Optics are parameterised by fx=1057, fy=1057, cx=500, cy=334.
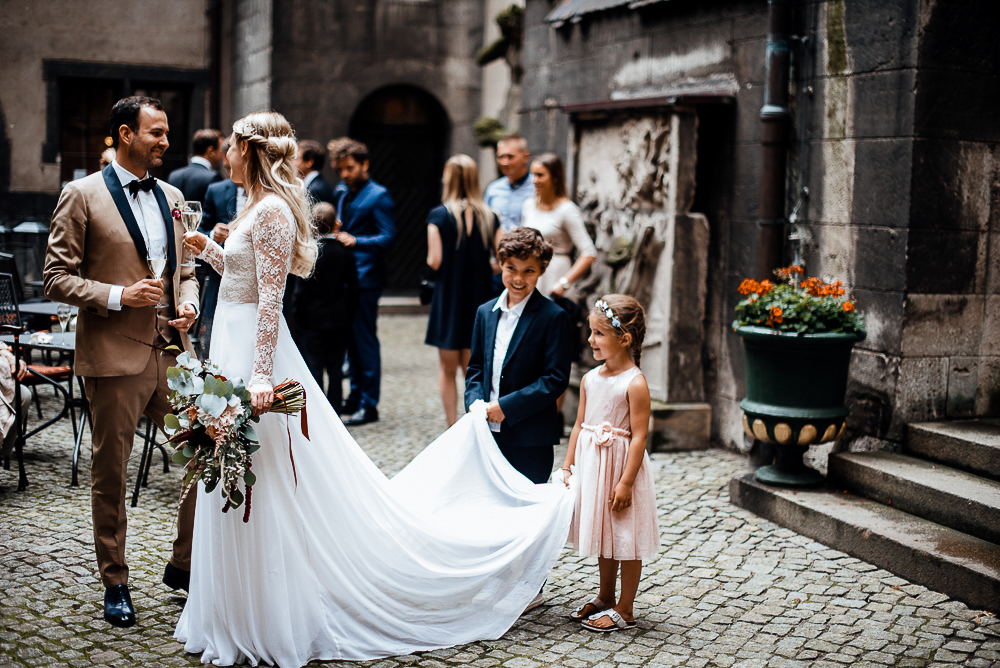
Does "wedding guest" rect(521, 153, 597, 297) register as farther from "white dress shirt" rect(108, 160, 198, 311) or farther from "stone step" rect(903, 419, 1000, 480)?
"white dress shirt" rect(108, 160, 198, 311)

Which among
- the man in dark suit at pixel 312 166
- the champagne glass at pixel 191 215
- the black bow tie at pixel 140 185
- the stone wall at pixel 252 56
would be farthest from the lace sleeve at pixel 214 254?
the stone wall at pixel 252 56

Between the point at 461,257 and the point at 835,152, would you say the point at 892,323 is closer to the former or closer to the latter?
the point at 835,152

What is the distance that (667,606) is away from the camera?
463 cm

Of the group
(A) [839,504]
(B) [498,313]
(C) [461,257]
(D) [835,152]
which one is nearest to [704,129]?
(D) [835,152]

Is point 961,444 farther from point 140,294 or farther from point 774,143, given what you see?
→ point 140,294

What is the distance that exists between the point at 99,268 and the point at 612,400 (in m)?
2.14

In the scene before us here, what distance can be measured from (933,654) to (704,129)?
14.5ft

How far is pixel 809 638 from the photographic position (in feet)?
14.1

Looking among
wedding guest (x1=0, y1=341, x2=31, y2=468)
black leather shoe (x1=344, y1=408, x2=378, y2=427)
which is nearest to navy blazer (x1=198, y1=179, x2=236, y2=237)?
black leather shoe (x1=344, y1=408, x2=378, y2=427)

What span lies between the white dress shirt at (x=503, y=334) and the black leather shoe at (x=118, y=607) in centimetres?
168

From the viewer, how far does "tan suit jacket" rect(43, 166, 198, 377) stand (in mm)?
4129

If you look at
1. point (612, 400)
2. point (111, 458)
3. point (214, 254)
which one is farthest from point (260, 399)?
point (612, 400)

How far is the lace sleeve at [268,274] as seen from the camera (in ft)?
12.9

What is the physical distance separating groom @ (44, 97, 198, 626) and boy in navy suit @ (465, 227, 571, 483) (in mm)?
1332
